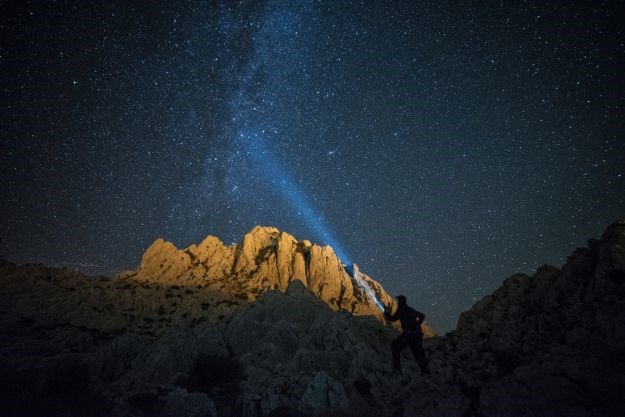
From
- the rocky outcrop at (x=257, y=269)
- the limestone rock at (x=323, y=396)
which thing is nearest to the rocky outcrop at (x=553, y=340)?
the limestone rock at (x=323, y=396)

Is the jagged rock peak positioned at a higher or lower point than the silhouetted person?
higher

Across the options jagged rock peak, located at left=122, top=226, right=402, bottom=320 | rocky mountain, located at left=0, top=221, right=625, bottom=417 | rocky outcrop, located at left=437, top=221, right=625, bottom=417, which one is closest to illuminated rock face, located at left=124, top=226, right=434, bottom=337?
jagged rock peak, located at left=122, top=226, right=402, bottom=320

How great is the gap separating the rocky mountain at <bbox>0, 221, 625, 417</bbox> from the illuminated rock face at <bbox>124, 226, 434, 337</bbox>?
1.79 feet

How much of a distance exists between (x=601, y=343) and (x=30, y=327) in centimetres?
6626

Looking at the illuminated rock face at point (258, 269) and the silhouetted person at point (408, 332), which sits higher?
the illuminated rock face at point (258, 269)

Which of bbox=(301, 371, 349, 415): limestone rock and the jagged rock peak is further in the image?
the jagged rock peak

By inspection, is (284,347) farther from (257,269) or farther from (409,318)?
(257,269)

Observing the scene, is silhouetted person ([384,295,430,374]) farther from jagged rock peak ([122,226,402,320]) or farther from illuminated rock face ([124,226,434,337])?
illuminated rock face ([124,226,434,337])

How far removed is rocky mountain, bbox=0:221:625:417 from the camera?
1272cm

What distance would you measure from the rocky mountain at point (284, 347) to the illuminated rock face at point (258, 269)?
0.55 metres

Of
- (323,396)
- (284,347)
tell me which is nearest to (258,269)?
(284,347)

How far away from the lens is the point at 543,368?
1409cm

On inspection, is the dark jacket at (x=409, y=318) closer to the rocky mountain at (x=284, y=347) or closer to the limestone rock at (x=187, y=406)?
the rocky mountain at (x=284, y=347)

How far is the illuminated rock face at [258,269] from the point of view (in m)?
80.8
